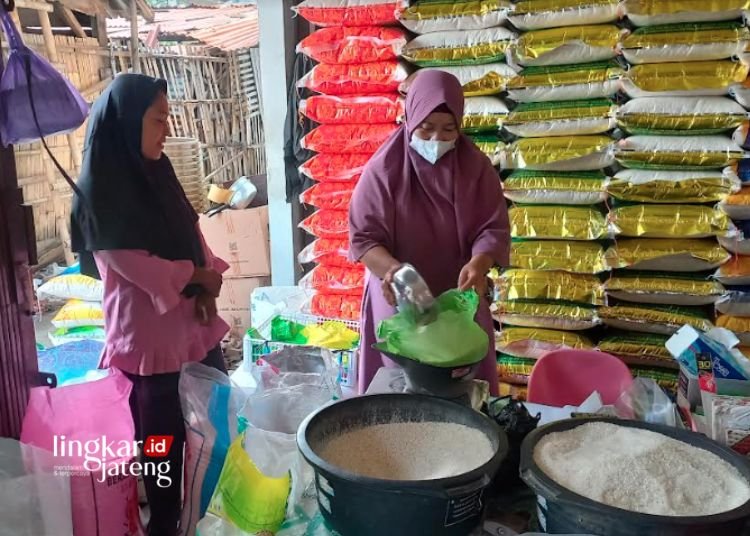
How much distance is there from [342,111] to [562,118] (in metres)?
0.90

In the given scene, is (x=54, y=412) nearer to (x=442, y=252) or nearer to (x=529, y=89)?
(x=442, y=252)

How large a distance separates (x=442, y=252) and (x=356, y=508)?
1.03m

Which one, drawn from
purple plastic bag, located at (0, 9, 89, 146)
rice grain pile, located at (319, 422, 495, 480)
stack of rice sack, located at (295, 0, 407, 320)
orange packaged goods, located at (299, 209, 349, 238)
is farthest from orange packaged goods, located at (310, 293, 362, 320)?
rice grain pile, located at (319, 422, 495, 480)

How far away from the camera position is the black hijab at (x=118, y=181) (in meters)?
1.55

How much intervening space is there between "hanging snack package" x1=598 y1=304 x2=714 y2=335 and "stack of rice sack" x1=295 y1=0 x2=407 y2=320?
1059 mm

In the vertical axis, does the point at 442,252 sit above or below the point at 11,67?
below

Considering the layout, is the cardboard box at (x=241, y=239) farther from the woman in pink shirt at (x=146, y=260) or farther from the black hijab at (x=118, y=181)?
the black hijab at (x=118, y=181)

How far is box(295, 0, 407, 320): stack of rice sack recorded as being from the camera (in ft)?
8.64

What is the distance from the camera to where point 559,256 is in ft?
8.39

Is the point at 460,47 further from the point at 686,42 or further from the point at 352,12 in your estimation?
the point at 686,42

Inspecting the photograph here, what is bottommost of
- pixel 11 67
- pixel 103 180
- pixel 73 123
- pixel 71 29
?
pixel 103 180

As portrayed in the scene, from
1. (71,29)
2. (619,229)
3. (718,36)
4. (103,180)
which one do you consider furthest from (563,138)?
(71,29)

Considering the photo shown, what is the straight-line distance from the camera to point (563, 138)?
250 centimetres

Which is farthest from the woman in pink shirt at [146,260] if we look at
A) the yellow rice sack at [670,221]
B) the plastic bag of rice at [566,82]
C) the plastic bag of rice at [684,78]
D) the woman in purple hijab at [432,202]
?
the plastic bag of rice at [684,78]
